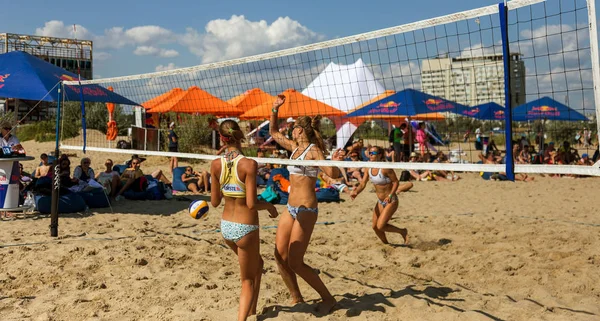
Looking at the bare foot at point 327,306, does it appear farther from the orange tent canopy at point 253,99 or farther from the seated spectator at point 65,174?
the orange tent canopy at point 253,99

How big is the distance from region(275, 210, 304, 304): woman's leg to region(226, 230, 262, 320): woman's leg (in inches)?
18.1

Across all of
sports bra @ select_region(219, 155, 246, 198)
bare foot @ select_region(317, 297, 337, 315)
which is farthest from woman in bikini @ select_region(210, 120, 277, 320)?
bare foot @ select_region(317, 297, 337, 315)

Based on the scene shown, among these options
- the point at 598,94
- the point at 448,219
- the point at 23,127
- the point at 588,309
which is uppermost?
the point at 23,127

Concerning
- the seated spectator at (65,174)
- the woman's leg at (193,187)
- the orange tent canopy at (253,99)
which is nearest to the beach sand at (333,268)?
the seated spectator at (65,174)

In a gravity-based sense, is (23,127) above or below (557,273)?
above

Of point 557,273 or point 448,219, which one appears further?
point 448,219

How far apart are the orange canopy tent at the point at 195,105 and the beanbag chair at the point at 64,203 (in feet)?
30.4

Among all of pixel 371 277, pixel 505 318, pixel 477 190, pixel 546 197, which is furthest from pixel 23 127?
pixel 505 318

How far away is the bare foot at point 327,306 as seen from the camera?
13.5ft

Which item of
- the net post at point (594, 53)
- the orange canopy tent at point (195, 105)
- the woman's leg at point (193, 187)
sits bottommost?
the woman's leg at point (193, 187)

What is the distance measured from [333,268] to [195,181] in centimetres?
605

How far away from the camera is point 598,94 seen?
3.37 metres

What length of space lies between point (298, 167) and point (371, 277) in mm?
1439

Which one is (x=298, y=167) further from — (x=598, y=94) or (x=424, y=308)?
(x=598, y=94)
